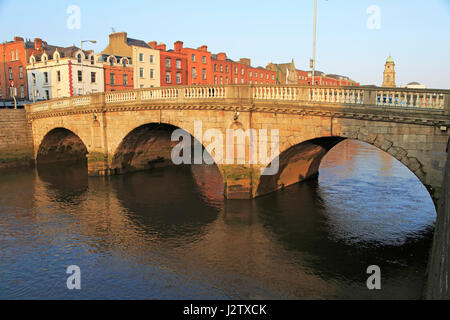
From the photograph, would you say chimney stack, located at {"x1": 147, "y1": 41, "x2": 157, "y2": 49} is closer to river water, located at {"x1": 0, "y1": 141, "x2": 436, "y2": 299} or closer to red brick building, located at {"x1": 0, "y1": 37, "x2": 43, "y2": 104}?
red brick building, located at {"x1": 0, "y1": 37, "x2": 43, "y2": 104}

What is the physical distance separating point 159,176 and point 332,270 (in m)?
19.1

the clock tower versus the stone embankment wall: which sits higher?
the clock tower

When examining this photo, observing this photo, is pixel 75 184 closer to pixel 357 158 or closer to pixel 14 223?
pixel 14 223

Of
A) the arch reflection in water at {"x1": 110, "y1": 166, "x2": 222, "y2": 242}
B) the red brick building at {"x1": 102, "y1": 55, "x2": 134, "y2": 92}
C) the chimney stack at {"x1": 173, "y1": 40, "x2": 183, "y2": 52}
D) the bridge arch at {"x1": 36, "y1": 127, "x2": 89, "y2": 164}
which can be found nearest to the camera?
the arch reflection in water at {"x1": 110, "y1": 166, "x2": 222, "y2": 242}

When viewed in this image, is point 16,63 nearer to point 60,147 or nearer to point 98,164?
point 60,147

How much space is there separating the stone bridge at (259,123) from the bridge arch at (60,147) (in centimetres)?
21

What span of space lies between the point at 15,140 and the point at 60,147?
4.14 metres

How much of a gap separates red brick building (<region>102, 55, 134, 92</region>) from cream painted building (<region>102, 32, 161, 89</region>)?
33.4 inches

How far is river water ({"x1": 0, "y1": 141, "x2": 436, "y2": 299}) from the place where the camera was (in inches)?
432

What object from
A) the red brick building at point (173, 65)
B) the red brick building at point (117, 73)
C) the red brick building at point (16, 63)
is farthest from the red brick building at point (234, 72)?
the red brick building at point (16, 63)

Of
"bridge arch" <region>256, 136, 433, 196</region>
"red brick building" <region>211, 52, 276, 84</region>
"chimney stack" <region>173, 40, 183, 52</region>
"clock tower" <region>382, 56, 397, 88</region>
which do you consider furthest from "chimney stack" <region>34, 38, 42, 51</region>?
"clock tower" <region>382, 56, 397, 88</region>

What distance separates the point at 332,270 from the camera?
11.9 metres

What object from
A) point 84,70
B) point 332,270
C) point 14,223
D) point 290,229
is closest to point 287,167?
point 290,229
